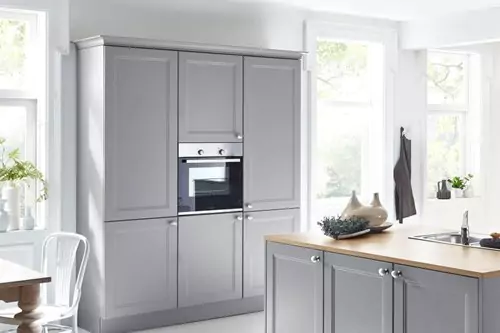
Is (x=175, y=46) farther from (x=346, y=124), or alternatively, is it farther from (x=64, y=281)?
(x=346, y=124)

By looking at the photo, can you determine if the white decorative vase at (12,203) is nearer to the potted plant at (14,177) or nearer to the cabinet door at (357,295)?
the potted plant at (14,177)

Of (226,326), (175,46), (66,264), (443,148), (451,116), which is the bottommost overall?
(226,326)

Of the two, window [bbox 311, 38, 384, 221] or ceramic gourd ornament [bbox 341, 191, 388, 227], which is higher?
window [bbox 311, 38, 384, 221]

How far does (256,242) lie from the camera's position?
6.02 metres

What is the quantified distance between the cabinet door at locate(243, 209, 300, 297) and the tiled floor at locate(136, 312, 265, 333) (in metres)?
0.23

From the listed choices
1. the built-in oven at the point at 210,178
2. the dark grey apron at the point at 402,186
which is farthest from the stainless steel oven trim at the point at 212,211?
the dark grey apron at the point at 402,186

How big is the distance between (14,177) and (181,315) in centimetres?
162

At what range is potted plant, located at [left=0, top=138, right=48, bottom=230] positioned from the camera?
17.1 feet

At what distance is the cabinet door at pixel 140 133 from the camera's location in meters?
5.30

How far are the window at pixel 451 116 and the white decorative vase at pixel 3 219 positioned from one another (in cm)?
436

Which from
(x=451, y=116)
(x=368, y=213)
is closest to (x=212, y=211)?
(x=368, y=213)

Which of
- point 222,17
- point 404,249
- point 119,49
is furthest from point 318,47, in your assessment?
point 404,249

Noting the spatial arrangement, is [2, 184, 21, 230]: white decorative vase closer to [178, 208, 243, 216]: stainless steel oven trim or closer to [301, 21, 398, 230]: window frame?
[178, 208, 243, 216]: stainless steel oven trim

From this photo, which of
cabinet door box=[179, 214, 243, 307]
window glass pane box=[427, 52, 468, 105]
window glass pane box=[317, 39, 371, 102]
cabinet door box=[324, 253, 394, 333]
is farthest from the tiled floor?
window glass pane box=[427, 52, 468, 105]
